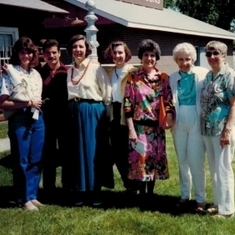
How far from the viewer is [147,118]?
5168mm

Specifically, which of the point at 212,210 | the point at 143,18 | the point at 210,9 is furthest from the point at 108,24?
the point at 210,9

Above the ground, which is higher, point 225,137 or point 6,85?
point 6,85

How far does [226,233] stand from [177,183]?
6.85 feet

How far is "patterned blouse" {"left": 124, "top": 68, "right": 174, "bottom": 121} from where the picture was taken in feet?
16.8

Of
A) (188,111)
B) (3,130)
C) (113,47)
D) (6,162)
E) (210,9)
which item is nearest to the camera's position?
(188,111)

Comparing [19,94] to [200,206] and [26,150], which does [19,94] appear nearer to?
[26,150]

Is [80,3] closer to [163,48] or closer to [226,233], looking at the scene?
[163,48]

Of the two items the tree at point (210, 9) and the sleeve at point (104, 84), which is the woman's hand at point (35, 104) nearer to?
the sleeve at point (104, 84)

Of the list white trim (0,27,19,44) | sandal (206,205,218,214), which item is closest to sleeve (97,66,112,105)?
sandal (206,205,218,214)

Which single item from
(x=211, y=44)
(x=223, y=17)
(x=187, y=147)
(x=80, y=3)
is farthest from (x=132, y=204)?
(x=223, y=17)

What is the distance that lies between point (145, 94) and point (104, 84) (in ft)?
1.53

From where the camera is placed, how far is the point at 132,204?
18.5 feet

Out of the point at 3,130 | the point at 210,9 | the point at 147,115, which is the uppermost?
the point at 210,9

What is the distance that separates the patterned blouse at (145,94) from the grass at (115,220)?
1.03 meters
